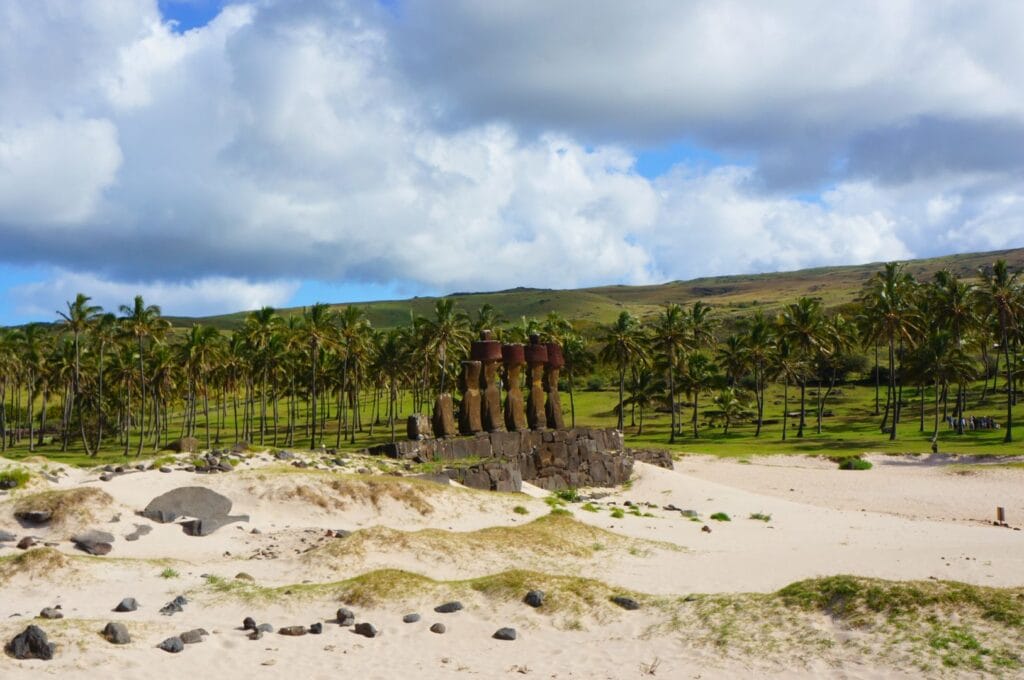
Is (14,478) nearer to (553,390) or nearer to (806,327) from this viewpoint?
(553,390)

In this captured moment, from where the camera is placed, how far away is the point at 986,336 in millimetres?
75938

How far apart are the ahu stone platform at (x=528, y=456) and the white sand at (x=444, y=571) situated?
2930mm

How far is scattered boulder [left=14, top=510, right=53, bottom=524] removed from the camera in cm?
2023

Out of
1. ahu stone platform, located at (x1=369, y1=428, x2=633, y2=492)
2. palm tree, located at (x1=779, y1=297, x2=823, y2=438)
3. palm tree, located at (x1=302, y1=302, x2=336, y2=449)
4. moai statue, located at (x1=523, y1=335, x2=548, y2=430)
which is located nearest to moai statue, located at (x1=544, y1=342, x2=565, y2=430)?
moai statue, located at (x1=523, y1=335, x2=548, y2=430)

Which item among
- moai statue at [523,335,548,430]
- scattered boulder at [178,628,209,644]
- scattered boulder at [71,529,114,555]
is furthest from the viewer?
moai statue at [523,335,548,430]

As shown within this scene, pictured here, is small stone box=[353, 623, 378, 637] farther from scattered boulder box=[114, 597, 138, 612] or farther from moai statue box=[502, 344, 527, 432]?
moai statue box=[502, 344, 527, 432]

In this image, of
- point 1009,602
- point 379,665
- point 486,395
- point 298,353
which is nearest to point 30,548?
point 379,665

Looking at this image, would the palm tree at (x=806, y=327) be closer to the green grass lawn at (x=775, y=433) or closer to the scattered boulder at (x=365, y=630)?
the green grass lawn at (x=775, y=433)

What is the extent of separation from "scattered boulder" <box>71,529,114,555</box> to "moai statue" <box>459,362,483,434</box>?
1923 cm

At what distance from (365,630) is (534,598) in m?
2.82

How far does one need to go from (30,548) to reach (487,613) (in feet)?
34.8

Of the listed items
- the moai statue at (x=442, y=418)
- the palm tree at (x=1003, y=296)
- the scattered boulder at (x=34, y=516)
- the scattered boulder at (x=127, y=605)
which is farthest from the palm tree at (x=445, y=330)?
the scattered boulder at (x=127, y=605)

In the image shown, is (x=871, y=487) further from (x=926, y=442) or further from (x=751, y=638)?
(x=751, y=638)

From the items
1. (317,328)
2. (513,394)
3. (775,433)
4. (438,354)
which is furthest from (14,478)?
(775,433)
